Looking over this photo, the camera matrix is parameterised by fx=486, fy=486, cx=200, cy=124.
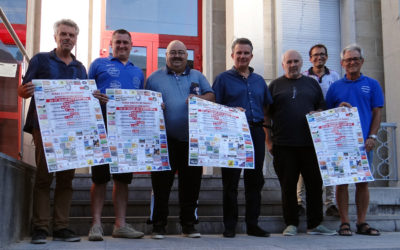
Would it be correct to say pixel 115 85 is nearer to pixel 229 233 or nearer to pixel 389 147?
pixel 229 233

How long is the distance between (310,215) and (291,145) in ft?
2.62

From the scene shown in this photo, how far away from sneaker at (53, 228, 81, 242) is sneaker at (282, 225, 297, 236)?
212 centimetres

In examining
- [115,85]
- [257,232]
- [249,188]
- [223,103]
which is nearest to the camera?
[115,85]

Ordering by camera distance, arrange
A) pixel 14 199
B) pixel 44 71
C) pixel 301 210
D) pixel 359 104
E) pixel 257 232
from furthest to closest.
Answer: pixel 301 210 < pixel 359 104 < pixel 257 232 < pixel 44 71 < pixel 14 199

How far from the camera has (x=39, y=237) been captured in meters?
4.24

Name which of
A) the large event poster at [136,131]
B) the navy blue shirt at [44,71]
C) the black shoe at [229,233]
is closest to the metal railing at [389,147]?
the black shoe at [229,233]

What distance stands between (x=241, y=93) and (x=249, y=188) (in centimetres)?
99

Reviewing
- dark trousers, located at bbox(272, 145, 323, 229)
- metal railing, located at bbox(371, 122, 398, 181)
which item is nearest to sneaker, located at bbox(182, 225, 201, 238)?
dark trousers, located at bbox(272, 145, 323, 229)

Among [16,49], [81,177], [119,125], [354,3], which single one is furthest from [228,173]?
[354,3]

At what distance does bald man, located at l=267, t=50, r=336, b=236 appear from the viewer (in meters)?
5.19

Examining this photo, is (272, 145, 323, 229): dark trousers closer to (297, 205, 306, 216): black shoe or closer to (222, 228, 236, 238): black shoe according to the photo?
(297, 205, 306, 216): black shoe

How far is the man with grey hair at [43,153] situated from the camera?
4391mm

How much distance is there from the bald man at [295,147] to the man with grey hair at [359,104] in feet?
0.80

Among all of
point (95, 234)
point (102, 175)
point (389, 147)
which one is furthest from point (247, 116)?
point (389, 147)
